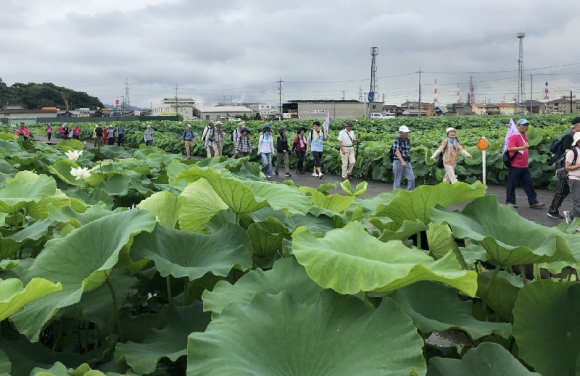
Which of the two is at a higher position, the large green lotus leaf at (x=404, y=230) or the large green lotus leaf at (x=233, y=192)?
the large green lotus leaf at (x=233, y=192)

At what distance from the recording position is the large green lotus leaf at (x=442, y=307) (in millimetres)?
1191

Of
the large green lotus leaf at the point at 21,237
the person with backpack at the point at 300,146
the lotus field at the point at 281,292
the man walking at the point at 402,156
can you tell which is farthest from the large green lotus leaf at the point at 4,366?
the person with backpack at the point at 300,146

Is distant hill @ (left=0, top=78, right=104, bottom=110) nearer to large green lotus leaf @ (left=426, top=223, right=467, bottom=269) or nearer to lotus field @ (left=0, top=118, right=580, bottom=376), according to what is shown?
lotus field @ (left=0, top=118, right=580, bottom=376)

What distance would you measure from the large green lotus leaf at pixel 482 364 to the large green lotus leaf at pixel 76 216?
114cm

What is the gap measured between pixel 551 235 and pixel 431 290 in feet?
1.08

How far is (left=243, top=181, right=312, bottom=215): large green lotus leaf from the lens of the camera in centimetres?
166

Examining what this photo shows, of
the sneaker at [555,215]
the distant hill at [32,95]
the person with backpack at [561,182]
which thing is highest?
the distant hill at [32,95]

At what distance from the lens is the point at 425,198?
156 centimetres

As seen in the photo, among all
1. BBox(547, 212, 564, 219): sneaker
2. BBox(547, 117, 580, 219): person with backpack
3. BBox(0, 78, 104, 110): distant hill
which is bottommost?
BBox(547, 212, 564, 219): sneaker

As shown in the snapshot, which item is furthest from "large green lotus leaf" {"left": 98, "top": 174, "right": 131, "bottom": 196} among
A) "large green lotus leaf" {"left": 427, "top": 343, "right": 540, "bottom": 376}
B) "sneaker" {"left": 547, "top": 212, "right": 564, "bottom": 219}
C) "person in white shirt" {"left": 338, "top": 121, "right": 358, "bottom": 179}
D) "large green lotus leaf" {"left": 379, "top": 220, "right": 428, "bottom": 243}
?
"person in white shirt" {"left": 338, "top": 121, "right": 358, "bottom": 179}

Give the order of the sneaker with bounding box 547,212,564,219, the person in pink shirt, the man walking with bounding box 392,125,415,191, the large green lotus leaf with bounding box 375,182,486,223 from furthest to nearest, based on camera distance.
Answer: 1. the man walking with bounding box 392,125,415,191
2. the person in pink shirt
3. the sneaker with bounding box 547,212,564,219
4. the large green lotus leaf with bounding box 375,182,486,223

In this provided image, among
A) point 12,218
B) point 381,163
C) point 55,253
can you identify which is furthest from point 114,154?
point 381,163

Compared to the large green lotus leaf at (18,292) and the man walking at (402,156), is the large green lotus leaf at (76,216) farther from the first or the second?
the man walking at (402,156)

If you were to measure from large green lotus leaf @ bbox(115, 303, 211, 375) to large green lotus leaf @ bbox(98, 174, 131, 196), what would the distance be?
195cm
